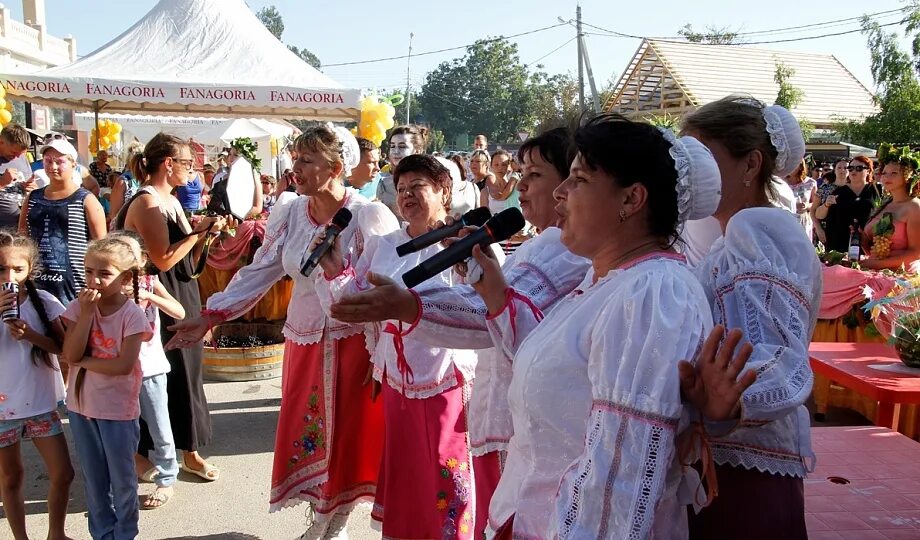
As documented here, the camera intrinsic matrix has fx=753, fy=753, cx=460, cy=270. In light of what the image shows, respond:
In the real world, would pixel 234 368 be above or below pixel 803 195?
below

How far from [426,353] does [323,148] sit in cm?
107

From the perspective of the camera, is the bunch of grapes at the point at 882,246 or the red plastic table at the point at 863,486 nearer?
the red plastic table at the point at 863,486

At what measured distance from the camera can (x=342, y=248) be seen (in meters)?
3.43

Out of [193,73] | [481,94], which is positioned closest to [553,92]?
[481,94]

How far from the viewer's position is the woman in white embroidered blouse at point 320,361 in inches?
136

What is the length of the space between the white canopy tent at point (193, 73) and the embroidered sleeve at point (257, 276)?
23.6 feet

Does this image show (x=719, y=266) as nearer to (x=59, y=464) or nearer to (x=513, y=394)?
(x=513, y=394)

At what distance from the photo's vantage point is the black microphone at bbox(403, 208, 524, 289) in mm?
1788

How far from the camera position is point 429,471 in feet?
10.1

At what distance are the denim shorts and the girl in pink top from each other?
153 millimetres

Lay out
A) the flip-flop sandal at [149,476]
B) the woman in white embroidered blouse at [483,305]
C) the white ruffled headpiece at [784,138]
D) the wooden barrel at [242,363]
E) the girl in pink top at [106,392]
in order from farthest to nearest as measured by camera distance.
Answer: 1. the wooden barrel at [242,363]
2. the flip-flop sandal at [149,476]
3. the girl in pink top at [106,392]
4. the woman in white embroidered blouse at [483,305]
5. the white ruffled headpiece at [784,138]

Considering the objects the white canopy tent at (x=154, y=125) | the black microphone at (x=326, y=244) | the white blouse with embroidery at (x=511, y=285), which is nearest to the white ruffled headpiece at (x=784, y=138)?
the white blouse with embroidery at (x=511, y=285)

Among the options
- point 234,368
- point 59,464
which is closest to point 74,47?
point 234,368

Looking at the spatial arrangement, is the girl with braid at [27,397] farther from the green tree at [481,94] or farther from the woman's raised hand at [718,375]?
the green tree at [481,94]
